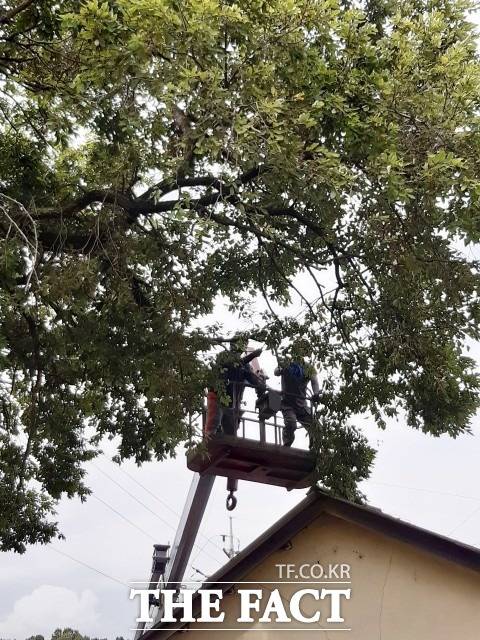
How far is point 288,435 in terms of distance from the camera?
11305 millimetres

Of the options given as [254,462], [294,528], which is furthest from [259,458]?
[294,528]

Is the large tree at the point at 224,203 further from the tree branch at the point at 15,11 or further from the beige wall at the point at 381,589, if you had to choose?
the beige wall at the point at 381,589

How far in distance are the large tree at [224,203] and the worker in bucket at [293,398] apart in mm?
324

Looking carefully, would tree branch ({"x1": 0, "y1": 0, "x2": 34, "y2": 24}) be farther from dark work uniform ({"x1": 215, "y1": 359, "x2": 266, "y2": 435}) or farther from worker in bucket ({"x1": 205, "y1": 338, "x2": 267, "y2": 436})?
dark work uniform ({"x1": 215, "y1": 359, "x2": 266, "y2": 435})

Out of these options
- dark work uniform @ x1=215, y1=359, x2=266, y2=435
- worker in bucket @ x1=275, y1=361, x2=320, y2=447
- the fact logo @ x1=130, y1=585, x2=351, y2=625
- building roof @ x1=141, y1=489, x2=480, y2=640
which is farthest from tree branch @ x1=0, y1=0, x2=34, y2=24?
the fact logo @ x1=130, y1=585, x2=351, y2=625

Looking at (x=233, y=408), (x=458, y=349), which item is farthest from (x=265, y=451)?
(x=458, y=349)

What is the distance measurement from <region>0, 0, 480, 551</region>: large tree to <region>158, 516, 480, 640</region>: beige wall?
2.44 meters

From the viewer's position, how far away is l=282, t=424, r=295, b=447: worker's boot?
11297mm

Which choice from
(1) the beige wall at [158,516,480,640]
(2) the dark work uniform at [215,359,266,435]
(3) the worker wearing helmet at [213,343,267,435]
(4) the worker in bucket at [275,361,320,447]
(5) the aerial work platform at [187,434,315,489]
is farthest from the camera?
(4) the worker in bucket at [275,361,320,447]

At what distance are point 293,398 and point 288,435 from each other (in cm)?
60

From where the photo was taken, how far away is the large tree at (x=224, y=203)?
7.08 m

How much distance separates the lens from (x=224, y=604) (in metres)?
7.32

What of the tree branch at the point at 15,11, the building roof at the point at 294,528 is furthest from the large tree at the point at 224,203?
the building roof at the point at 294,528

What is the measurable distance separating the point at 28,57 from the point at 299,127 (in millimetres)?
3893
